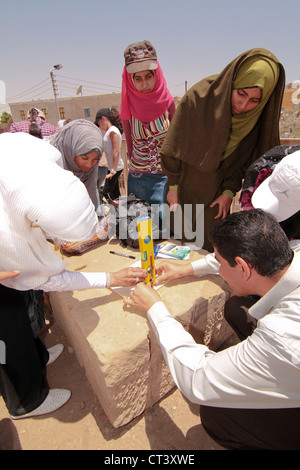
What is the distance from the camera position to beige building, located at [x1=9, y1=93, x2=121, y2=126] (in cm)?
2083

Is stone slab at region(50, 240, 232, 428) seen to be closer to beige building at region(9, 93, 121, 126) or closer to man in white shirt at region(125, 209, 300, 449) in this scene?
man in white shirt at region(125, 209, 300, 449)

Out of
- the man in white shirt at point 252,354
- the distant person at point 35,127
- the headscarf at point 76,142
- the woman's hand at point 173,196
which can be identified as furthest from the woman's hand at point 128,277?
the distant person at point 35,127

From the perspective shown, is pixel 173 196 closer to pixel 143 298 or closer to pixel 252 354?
pixel 143 298

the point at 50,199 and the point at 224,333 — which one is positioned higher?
the point at 50,199

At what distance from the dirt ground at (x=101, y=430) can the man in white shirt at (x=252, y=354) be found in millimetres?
238

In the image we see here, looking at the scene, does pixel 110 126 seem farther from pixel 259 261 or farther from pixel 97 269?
pixel 259 261

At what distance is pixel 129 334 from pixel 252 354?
629mm

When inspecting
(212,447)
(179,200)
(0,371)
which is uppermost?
(179,200)

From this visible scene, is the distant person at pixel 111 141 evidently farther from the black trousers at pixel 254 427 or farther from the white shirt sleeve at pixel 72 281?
the black trousers at pixel 254 427

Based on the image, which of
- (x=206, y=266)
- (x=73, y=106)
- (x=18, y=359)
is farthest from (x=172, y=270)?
(x=73, y=106)

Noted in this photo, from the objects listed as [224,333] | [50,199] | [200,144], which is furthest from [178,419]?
[200,144]

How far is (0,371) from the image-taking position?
1347mm

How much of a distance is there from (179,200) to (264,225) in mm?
1249
